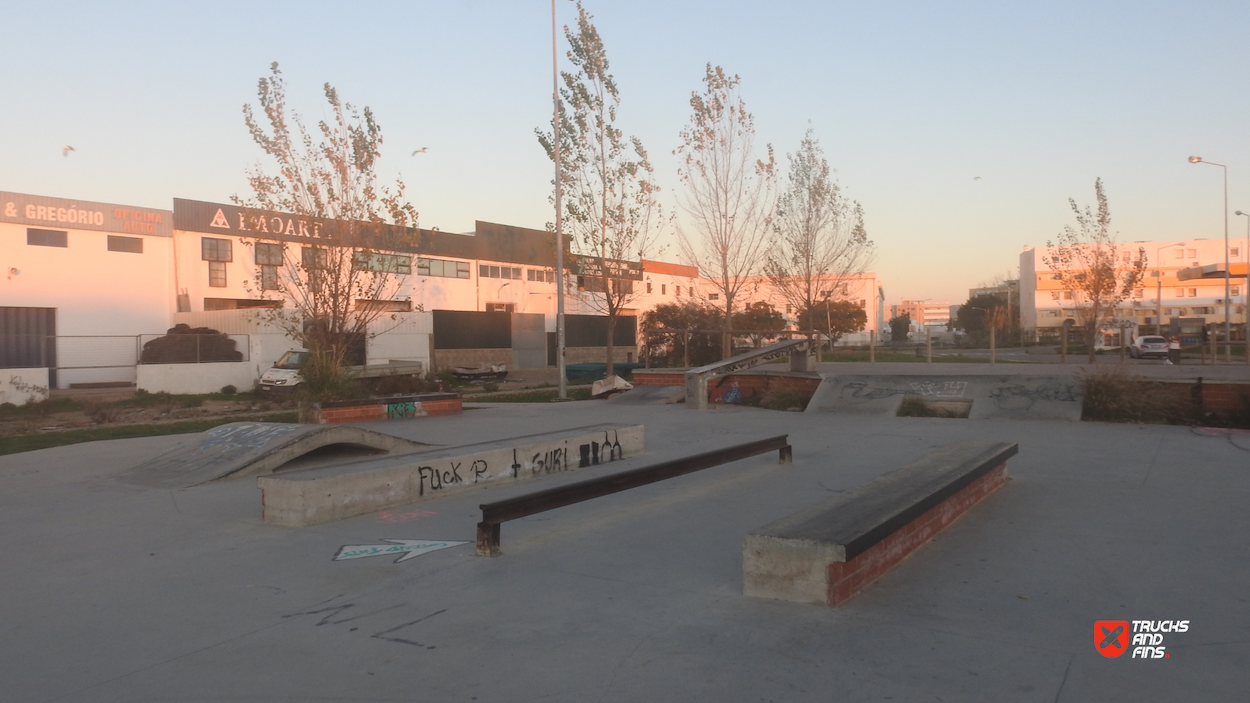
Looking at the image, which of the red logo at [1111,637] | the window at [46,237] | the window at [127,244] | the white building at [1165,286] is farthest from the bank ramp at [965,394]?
the white building at [1165,286]

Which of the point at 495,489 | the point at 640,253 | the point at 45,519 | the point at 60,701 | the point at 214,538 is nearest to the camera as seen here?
the point at 60,701

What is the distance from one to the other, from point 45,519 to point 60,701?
16.2 feet

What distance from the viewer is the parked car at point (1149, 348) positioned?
32656 millimetres

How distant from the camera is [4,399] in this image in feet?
74.0

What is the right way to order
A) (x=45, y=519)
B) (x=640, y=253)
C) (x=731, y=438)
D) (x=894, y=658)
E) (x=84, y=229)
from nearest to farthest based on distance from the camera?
(x=894, y=658) < (x=45, y=519) < (x=731, y=438) < (x=640, y=253) < (x=84, y=229)

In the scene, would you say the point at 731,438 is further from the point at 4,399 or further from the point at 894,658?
the point at 4,399

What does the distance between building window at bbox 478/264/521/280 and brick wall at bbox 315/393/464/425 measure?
119 ft

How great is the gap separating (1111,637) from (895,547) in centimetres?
134

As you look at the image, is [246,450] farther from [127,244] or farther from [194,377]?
[127,244]

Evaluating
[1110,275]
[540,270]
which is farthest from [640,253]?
[540,270]

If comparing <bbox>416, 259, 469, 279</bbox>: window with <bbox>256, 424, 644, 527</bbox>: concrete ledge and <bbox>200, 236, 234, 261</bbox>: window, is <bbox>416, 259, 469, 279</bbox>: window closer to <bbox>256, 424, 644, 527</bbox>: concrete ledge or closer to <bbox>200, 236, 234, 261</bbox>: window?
<bbox>200, 236, 234, 261</bbox>: window

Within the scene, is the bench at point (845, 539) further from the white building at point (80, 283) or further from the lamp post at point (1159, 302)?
the lamp post at point (1159, 302)

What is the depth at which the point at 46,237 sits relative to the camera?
3281cm

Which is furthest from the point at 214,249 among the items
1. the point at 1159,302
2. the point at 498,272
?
the point at 1159,302
